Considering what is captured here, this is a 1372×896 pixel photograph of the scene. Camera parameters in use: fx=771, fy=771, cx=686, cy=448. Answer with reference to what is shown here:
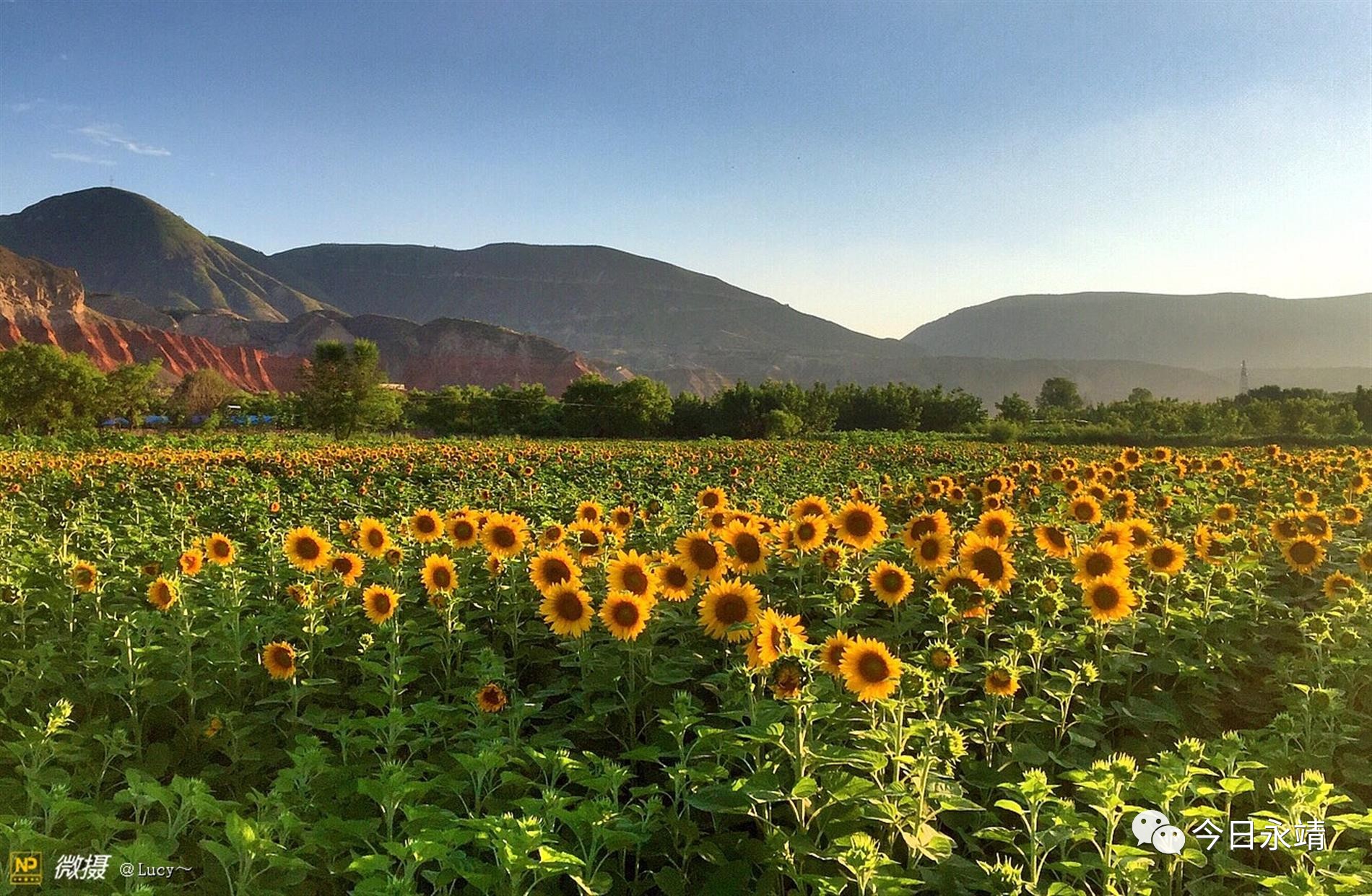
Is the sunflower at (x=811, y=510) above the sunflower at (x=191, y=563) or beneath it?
above

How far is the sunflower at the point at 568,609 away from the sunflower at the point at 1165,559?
3586 mm

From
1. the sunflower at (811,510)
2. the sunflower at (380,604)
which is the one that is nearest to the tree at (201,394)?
the sunflower at (380,604)

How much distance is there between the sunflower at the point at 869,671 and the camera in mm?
3039

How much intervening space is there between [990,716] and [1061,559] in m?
2.51

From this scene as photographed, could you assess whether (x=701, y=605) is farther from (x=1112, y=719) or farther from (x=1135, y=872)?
(x=1112, y=719)

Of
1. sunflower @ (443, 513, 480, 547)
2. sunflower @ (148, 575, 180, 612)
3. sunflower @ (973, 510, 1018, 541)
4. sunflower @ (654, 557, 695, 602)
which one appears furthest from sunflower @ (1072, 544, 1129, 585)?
sunflower @ (148, 575, 180, 612)

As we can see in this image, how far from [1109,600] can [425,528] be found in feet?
14.7

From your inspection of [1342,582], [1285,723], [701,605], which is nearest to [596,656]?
[701,605]

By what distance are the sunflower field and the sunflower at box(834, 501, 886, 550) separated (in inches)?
0.8

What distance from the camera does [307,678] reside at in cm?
425

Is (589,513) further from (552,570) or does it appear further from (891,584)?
(891,584)

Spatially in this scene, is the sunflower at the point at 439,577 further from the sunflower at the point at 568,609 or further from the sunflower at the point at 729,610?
the sunflower at the point at 729,610

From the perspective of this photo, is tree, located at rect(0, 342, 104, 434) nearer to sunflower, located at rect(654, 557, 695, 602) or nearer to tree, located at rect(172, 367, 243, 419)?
tree, located at rect(172, 367, 243, 419)

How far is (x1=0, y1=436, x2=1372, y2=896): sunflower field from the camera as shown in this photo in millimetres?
2717
